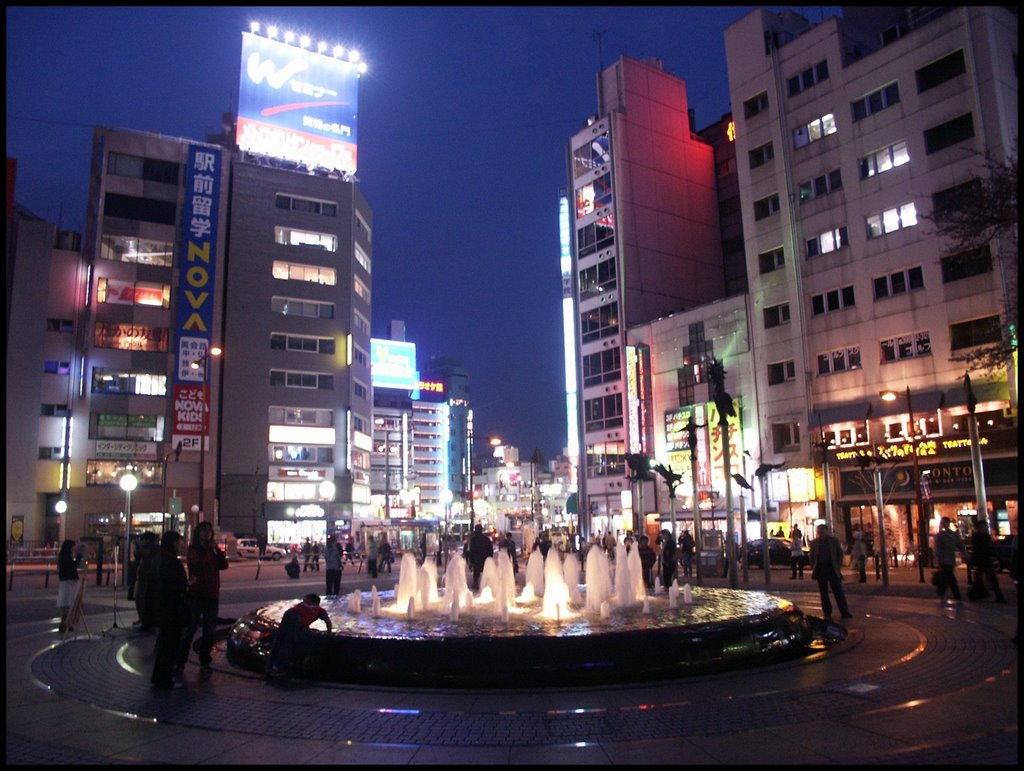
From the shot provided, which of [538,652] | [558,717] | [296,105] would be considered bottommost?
[558,717]

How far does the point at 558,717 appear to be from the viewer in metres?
8.09

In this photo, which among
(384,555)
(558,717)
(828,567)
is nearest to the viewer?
(558,717)

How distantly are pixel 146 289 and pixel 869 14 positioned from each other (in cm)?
5519

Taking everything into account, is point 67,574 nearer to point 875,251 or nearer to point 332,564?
point 332,564

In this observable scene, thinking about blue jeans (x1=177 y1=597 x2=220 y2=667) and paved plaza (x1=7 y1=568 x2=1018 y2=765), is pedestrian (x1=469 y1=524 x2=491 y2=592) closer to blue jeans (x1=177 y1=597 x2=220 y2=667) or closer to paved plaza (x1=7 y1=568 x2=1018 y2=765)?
paved plaza (x1=7 y1=568 x2=1018 y2=765)

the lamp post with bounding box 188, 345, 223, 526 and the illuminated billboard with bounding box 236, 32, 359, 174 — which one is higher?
the illuminated billboard with bounding box 236, 32, 359, 174

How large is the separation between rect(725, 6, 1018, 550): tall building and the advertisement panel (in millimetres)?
40786

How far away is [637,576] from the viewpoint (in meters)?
15.8

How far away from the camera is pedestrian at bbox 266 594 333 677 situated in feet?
33.6

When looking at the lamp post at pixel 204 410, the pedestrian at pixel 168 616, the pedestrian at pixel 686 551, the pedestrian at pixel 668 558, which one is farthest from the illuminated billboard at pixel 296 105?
the pedestrian at pixel 168 616

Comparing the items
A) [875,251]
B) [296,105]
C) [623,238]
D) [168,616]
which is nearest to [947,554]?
[168,616]

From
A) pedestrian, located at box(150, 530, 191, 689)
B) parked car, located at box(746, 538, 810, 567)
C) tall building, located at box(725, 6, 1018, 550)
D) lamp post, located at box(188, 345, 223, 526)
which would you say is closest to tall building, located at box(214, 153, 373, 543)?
lamp post, located at box(188, 345, 223, 526)

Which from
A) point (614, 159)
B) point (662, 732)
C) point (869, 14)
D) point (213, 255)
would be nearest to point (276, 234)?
point (213, 255)

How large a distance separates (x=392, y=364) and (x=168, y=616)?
100559 mm
